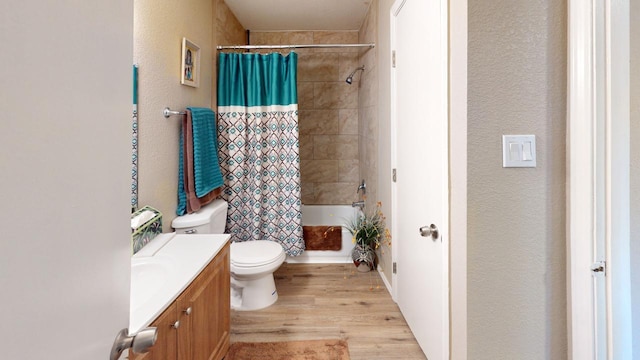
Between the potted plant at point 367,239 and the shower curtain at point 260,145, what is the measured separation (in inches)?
21.1

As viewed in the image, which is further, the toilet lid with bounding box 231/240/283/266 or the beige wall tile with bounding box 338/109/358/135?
the beige wall tile with bounding box 338/109/358/135

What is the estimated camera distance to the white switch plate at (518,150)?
1.10 metres

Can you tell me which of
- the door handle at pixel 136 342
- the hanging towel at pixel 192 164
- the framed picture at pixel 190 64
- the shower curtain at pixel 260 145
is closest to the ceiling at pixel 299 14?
the shower curtain at pixel 260 145

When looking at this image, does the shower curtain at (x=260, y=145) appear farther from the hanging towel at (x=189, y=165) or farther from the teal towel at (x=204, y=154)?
the hanging towel at (x=189, y=165)

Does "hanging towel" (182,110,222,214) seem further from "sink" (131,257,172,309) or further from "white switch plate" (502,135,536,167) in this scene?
"white switch plate" (502,135,536,167)

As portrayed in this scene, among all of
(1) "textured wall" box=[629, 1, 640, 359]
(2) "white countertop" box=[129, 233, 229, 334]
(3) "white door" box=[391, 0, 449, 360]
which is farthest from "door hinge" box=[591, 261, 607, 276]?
(2) "white countertop" box=[129, 233, 229, 334]

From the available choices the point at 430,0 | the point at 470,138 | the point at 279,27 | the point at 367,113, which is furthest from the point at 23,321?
the point at 279,27

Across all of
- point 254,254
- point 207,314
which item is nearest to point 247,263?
point 254,254

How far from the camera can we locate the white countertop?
104cm

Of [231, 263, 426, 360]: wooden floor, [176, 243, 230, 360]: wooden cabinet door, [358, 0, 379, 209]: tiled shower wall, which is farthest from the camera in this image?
[358, 0, 379, 209]: tiled shower wall

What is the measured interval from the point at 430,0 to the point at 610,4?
30.2 inches

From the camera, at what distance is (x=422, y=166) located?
176 cm

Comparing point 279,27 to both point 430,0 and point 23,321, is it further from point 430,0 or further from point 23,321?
point 23,321

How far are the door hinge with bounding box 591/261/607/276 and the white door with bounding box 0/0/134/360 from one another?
1.26 m
